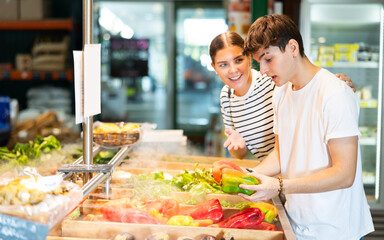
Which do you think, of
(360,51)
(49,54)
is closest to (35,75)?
(49,54)

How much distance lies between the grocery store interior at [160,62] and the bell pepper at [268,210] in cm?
103

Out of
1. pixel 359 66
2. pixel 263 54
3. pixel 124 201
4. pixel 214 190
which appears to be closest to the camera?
pixel 263 54

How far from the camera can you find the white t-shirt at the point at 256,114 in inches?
121

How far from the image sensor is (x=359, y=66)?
5.54 metres

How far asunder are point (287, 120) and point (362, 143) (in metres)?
3.71

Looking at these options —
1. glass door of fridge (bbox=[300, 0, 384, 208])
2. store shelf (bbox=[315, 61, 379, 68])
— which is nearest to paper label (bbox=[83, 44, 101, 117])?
glass door of fridge (bbox=[300, 0, 384, 208])

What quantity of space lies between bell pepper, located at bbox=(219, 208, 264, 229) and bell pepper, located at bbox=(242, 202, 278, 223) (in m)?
0.08

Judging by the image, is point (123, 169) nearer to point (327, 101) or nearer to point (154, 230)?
point (154, 230)

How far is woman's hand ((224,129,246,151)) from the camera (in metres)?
3.01

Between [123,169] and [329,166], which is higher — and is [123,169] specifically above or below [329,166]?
below

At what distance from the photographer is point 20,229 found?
4.81ft

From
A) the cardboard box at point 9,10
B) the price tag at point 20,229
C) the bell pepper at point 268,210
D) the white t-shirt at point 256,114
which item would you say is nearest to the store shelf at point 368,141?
the white t-shirt at point 256,114

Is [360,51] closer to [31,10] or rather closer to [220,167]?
[220,167]

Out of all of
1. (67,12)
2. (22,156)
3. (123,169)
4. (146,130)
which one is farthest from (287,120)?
(67,12)
